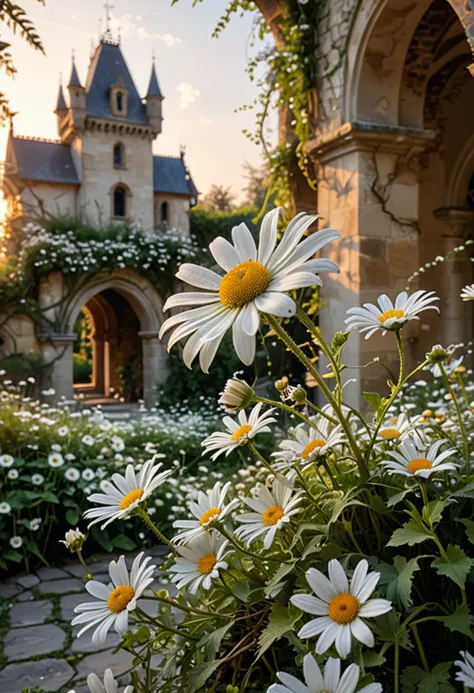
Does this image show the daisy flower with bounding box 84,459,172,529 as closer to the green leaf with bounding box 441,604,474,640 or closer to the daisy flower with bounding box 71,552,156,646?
the daisy flower with bounding box 71,552,156,646

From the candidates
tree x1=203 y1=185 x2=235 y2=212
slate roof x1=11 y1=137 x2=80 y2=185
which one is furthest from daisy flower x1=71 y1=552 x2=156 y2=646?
tree x1=203 y1=185 x2=235 y2=212

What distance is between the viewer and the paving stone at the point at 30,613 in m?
2.43

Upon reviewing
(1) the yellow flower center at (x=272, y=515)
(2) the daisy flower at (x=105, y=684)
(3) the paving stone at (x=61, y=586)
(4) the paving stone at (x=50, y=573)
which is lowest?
(4) the paving stone at (x=50, y=573)

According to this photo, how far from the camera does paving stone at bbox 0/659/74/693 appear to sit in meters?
1.88

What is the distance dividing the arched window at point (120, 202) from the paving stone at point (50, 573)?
12013 mm

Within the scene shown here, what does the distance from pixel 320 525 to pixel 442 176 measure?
5476 millimetres

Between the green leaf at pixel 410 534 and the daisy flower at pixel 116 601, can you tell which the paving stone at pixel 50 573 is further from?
the green leaf at pixel 410 534

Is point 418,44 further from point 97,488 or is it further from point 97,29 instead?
point 97,29

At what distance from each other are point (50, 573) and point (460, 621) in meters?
2.63

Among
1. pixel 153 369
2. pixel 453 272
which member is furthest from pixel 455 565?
pixel 153 369

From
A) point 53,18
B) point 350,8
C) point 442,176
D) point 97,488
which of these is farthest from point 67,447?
point 442,176

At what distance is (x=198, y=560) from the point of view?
1097 millimetres

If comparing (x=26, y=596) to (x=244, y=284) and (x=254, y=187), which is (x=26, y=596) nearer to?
(x=244, y=284)

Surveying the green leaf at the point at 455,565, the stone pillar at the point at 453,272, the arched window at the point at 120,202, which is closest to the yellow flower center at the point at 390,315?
the green leaf at the point at 455,565
